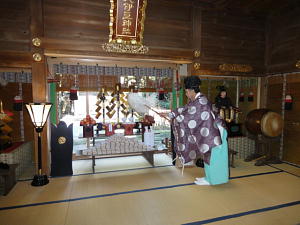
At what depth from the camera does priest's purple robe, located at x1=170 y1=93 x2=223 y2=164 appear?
11.7 ft

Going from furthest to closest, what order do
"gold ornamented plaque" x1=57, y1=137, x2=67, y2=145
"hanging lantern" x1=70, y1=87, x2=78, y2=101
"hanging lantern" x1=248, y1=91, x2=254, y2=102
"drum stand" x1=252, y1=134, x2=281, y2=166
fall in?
"hanging lantern" x1=248, y1=91, x2=254, y2=102, "drum stand" x1=252, y1=134, x2=281, y2=166, "hanging lantern" x1=70, y1=87, x2=78, y2=101, "gold ornamented plaque" x1=57, y1=137, x2=67, y2=145

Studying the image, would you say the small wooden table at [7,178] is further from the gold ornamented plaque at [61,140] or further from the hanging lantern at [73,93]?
the hanging lantern at [73,93]

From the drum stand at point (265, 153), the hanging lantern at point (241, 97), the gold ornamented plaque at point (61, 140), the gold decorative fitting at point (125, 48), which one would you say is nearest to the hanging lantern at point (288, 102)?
the drum stand at point (265, 153)

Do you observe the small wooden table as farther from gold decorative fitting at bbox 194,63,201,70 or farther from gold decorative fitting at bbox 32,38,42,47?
gold decorative fitting at bbox 194,63,201,70

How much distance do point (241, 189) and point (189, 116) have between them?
1.75m

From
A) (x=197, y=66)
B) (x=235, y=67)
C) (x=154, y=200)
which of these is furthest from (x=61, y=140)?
(x=235, y=67)

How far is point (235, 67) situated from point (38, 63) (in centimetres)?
512

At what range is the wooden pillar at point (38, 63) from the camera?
3.83 metres

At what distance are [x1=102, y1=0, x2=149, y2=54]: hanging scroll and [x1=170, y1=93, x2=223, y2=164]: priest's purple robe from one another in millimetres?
1837

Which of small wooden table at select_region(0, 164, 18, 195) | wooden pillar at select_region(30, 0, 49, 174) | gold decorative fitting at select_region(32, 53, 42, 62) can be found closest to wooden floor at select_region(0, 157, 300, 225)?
small wooden table at select_region(0, 164, 18, 195)

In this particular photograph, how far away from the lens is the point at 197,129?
370 centimetres

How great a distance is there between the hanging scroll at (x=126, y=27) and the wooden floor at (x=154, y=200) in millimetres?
3037

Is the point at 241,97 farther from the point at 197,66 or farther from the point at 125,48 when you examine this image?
the point at 125,48

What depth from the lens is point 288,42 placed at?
4992mm
